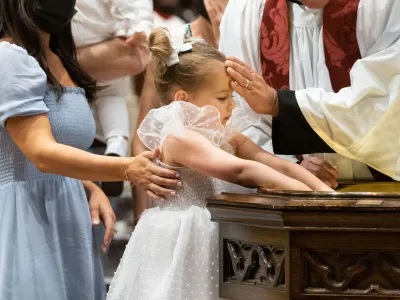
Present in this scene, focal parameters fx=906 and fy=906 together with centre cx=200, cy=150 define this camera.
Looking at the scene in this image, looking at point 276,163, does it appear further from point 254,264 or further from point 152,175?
point 254,264

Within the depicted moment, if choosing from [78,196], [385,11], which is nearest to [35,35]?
[78,196]

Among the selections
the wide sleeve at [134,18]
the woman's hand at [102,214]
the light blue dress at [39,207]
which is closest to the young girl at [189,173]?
the light blue dress at [39,207]

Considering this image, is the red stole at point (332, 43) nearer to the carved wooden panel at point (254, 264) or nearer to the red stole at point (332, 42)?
the red stole at point (332, 42)

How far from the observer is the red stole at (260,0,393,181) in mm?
3387

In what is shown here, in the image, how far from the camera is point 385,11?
3.32m

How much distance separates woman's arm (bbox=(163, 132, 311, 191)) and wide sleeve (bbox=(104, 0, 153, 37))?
1607 millimetres

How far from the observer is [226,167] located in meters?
2.63

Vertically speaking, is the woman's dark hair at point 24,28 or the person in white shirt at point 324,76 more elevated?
the woman's dark hair at point 24,28

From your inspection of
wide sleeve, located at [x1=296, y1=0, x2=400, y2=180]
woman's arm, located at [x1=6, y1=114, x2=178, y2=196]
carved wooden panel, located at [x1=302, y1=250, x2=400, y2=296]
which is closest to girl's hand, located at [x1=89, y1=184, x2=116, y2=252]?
woman's arm, located at [x1=6, y1=114, x2=178, y2=196]

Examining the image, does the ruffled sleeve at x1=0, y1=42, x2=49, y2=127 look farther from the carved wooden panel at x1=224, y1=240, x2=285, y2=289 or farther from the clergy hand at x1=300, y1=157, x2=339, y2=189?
the clergy hand at x1=300, y1=157, x2=339, y2=189

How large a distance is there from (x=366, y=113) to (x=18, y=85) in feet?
4.01

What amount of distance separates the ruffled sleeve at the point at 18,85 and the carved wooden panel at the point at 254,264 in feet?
2.63

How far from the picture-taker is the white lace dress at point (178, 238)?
259 centimetres

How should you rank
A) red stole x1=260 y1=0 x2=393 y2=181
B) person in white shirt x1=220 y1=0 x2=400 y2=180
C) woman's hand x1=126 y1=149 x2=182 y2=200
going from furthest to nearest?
1. red stole x1=260 y1=0 x2=393 y2=181
2. person in white shirt x1=220 y1=0 x2=400 y2=180
3. woman's hand x1=126 y1=149 x2=182 y2=200
